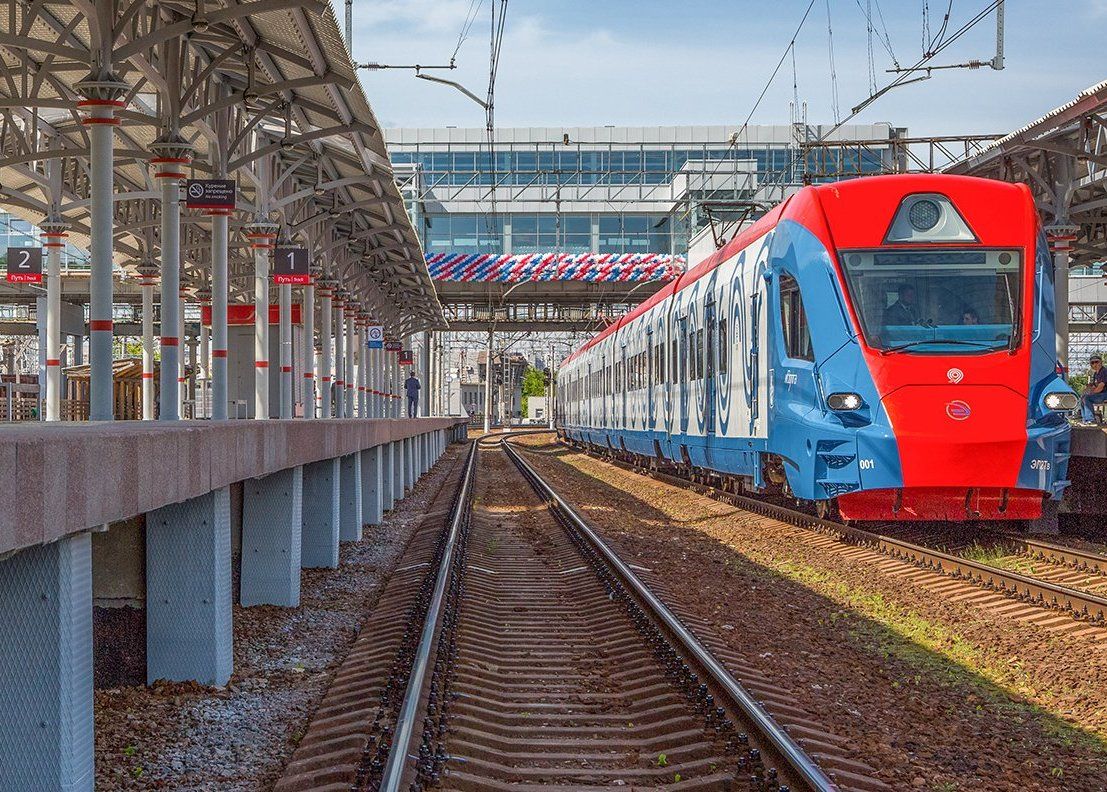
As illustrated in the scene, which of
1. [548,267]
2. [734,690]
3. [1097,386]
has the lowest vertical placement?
[734,690]

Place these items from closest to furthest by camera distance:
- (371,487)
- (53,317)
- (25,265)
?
(371,487), (53,317), (25,265)

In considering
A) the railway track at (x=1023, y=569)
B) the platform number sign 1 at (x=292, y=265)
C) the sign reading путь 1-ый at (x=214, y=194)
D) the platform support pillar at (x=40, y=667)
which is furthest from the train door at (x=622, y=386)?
the platform support pillar at (x=40, y=667)

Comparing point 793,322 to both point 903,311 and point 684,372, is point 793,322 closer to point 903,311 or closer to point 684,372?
point 903,311

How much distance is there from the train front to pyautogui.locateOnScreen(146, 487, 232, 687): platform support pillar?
6484 millimetres

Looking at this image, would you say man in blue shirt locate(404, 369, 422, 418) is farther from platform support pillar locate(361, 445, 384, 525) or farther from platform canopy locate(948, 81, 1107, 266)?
platform support pillar locate(361, 445, 384, 525)

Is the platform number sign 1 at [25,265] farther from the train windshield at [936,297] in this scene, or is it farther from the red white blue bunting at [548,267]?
the red white blue bunting at [548,267]

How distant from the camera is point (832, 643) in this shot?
8.67 metres

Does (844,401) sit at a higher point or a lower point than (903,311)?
lower

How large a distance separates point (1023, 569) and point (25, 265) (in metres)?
17.2

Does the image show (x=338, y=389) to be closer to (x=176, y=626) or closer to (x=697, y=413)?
(x=697, y=413)

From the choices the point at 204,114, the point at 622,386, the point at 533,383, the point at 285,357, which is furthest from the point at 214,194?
the point at 533,383

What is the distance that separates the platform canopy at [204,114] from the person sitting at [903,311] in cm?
586

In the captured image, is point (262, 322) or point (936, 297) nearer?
point (936, 297)

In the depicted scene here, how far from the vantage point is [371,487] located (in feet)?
59.1
